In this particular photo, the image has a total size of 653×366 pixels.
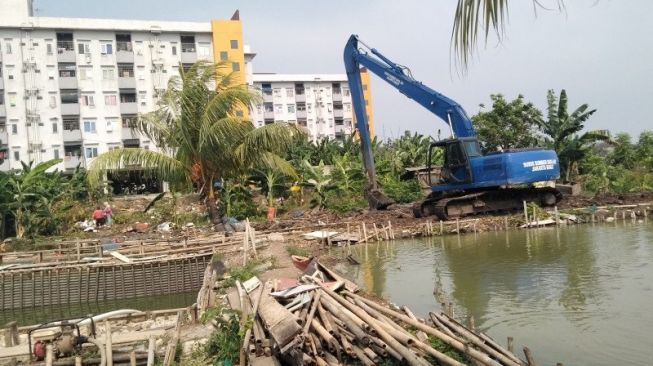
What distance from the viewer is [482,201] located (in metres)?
22.2

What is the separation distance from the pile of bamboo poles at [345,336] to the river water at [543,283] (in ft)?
4.56

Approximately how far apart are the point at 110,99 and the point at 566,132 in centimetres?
3062

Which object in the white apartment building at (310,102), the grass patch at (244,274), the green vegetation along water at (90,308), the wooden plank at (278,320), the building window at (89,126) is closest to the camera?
the wooden plank at (278,320)

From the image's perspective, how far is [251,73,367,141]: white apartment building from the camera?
60219 millimetres

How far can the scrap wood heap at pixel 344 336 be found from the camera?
6199mm

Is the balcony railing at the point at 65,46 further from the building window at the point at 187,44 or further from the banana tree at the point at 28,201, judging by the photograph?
the banana tree at the point at 28,201

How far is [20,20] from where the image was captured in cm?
3916

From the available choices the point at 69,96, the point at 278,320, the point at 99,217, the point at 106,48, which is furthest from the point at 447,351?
the point at 106,48

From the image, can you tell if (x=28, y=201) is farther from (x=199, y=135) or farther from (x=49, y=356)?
(x=49, y=356)

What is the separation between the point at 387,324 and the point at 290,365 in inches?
49.3

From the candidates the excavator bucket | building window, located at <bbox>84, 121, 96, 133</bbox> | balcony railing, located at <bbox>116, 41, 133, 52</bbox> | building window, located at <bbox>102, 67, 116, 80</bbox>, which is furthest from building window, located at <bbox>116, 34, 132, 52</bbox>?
the excavator bucket

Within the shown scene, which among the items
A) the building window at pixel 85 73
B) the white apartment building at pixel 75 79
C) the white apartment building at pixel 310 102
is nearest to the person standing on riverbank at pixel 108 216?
the white apartment building at pixel 75 79

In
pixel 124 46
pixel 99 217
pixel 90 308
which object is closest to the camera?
pixel 90 308

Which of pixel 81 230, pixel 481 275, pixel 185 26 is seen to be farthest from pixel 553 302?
pixel 185 26
